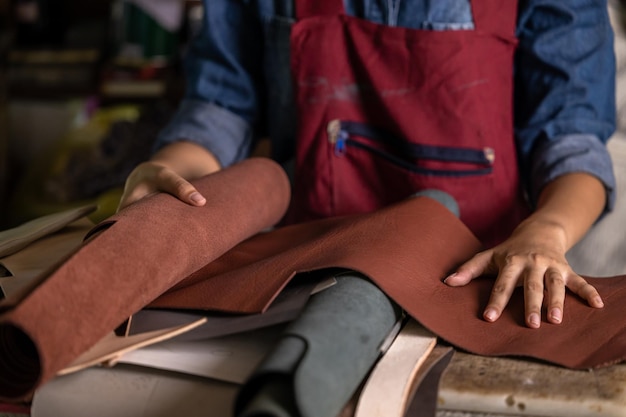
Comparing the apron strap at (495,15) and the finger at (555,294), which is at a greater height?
the apron strap at (495,15)

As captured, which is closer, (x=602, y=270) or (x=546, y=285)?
(x=546, y=285)

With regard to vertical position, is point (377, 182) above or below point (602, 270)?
above

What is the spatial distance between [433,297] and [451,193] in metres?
0.36

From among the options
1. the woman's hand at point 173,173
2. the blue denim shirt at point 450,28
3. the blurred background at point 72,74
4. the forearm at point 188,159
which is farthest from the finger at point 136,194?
Answer: the blurred background at point 72,74

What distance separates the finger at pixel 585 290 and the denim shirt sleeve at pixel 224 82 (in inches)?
22.6

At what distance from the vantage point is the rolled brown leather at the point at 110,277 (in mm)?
556

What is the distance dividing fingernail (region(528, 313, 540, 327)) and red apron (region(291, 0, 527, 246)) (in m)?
0.38

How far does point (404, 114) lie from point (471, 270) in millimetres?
332

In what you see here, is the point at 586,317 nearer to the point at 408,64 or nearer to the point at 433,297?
the point at 433,297

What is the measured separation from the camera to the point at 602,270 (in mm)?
1308

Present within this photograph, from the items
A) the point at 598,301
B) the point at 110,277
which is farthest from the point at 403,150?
the point at 110,277

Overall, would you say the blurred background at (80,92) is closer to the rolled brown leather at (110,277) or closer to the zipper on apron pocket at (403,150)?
the zipper on apron pocket at (403,150)

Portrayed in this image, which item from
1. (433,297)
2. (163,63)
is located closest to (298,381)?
(433,297)

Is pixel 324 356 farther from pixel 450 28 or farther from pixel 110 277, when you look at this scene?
pixel 450 28
